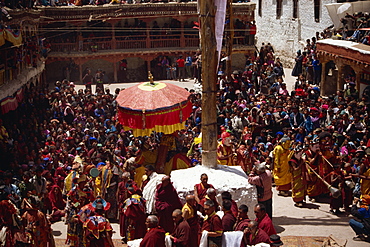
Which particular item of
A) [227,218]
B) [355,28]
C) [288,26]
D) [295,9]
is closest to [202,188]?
Answer: [227,218]

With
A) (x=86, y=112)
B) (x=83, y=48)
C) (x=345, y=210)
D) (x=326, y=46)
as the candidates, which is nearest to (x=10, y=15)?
(x=86, y=112)

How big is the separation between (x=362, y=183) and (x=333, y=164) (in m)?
0.90

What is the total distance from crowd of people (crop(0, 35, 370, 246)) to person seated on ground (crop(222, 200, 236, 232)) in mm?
14

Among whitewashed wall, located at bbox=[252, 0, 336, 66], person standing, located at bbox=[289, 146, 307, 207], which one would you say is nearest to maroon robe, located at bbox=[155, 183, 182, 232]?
person standing, located at bbox=[289, 146, 307, 207]

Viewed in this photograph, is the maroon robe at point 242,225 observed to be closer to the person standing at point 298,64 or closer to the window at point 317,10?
the person standing at point 298,64

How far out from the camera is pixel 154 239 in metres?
8.03

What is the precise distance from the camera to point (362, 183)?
11945mm

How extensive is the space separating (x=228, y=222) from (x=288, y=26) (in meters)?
26.6

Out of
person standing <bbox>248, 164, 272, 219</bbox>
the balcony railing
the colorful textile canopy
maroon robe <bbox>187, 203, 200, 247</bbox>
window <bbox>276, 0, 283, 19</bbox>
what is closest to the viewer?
maroon robe <bbox>187, 203, 200, 247</bbox>

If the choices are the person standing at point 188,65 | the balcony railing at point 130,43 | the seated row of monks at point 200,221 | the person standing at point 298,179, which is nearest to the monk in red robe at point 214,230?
the seated row of monks at point 200,221

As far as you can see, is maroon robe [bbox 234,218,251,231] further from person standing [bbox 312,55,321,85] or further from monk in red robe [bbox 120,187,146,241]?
person standing [bbox 312,55,321,85]

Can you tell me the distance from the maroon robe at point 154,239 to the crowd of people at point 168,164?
14 mm

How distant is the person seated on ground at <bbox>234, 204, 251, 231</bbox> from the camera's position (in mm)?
8438

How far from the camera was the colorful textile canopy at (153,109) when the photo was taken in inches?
452
